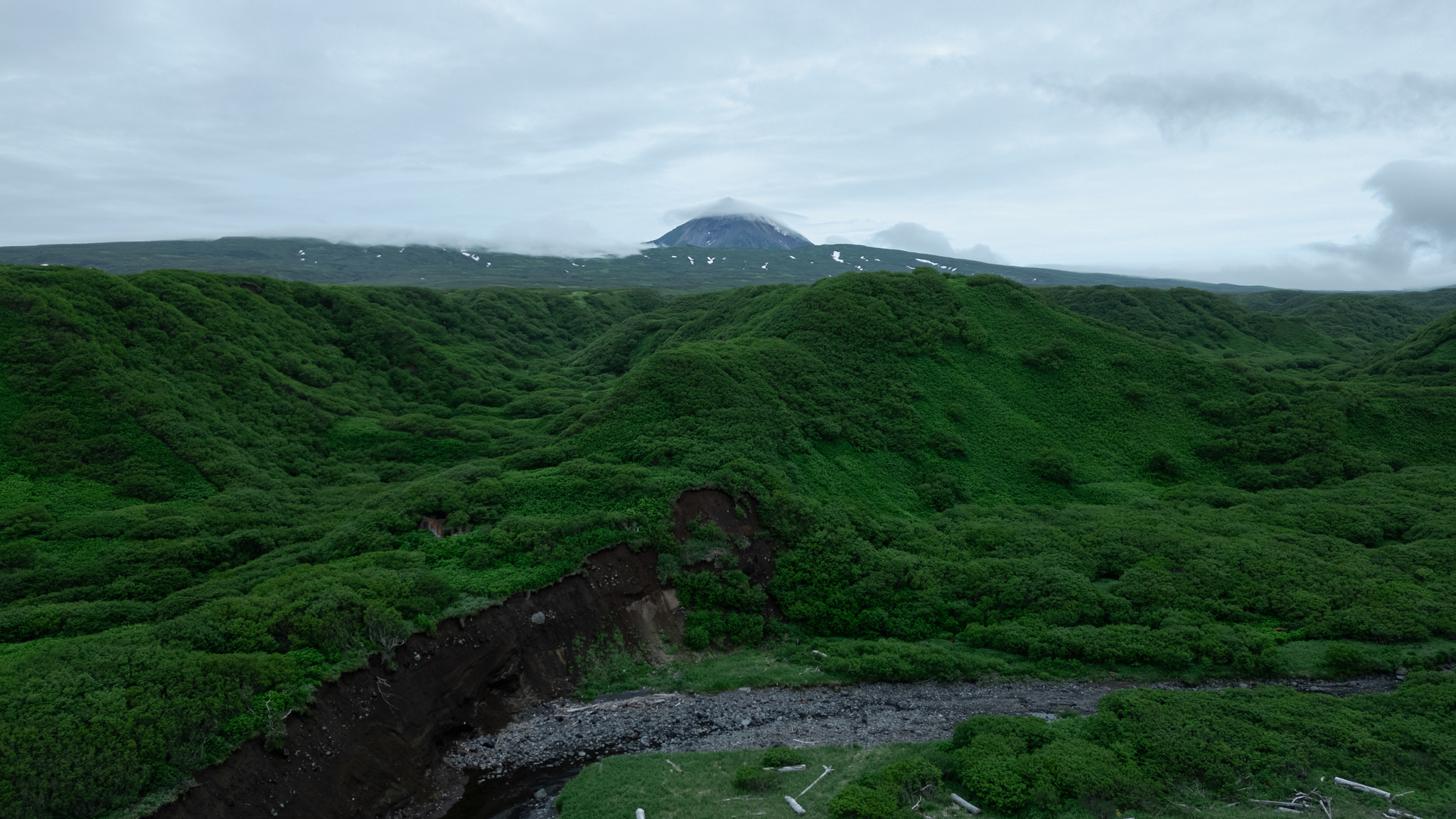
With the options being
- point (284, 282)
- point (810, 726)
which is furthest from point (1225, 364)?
point (284, 282)

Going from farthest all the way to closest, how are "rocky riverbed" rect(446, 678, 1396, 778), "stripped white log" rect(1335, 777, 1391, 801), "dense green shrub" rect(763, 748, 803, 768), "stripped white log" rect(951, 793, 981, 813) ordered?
"rocky riverbed" rect(446, 678, 1396, 778) < "dense green shrub" rect(763, 748, 803, 768) < "stripped white log" rect(951, 793, 981, 813) < "stripped white log" rect(1335, 777, 1391, 801)

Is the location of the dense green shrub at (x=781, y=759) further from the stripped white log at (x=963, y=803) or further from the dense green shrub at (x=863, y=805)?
the stripped white log at (x=963, y=803)

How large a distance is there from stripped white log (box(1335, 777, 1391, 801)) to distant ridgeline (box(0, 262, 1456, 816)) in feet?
7.23

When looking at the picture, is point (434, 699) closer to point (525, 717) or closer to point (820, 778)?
point (525, 717)

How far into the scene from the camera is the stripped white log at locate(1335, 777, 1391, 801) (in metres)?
17.1

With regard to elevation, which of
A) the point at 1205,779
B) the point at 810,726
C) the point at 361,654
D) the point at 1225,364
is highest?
the point at 1225,364

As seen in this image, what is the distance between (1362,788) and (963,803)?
9650 mm

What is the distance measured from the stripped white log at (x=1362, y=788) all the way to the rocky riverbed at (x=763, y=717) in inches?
283

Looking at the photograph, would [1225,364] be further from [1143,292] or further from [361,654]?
[361,654]

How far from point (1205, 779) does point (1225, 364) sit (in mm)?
47804

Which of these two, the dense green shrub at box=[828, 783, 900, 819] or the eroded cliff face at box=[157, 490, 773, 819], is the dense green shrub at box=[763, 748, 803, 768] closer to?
the dense green shrub at box=[828, 783, 900, 819]

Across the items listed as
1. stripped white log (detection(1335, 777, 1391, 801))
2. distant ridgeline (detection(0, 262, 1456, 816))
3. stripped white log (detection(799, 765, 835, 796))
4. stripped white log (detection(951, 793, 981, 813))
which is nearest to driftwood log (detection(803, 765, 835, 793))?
stripped white log (detection(799, 765, 835, 796))

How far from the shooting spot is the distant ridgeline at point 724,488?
21750 millimetres

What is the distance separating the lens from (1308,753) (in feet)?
61.7
